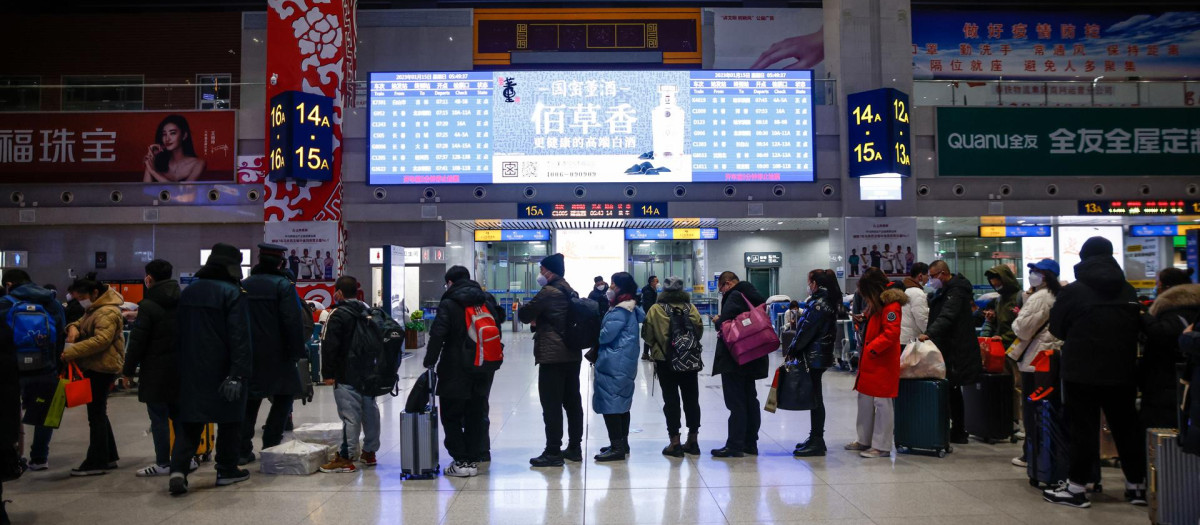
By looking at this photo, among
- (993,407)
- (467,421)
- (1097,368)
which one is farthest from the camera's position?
(993,407)

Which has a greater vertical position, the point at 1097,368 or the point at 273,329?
the point at 273,329

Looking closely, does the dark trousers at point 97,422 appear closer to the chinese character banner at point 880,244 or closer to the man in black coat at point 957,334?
the man in black coat at point 957,334

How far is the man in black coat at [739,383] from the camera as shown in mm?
5996

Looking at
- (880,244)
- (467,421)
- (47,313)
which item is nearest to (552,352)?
(467,421)

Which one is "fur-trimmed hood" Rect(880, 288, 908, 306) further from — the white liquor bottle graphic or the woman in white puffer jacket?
the white liquor bottle graphic

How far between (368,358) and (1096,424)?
470 cm

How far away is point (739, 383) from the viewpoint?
607cm

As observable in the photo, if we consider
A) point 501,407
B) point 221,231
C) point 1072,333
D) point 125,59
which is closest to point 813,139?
point 501,407

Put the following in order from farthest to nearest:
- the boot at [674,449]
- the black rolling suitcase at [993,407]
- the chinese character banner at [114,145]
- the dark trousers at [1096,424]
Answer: the chinese character banner at [114,145]
the black rolling suitcase at [993,407]
the boot at [674,449]
the dark trousers at [1096,424]

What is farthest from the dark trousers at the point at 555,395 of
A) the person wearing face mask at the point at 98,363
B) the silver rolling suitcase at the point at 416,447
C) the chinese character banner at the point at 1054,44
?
the chinese character banner at the point at 1054,44

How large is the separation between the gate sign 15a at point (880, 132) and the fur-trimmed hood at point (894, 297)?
8.82 meters

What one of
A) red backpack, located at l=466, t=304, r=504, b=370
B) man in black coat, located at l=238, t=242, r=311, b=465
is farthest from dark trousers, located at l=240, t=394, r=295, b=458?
red backpack, located at l=466, t=304, r=504, b=370

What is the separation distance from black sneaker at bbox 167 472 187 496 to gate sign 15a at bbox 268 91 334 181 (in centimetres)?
910

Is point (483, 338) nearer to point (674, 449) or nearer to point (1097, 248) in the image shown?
point (674, 449)
